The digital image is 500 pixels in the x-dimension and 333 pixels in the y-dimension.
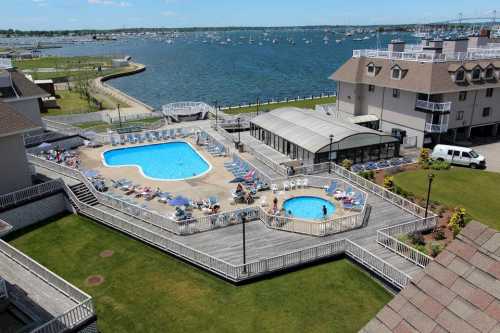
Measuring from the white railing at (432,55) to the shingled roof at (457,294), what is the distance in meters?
40.8

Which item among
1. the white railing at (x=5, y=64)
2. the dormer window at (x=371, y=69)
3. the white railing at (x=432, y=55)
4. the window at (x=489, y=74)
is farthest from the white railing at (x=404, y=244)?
the white railing at (x=5, y=64)

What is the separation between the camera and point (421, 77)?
139ft

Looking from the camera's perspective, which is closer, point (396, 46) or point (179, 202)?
point (179, 202)

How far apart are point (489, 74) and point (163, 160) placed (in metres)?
36.7

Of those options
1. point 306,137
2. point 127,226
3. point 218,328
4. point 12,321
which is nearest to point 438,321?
point 218,328

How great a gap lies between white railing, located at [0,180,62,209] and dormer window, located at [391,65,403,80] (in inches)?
1403

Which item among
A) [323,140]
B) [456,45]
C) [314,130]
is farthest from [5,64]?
[456,45]

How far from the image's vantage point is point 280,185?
32.9 m

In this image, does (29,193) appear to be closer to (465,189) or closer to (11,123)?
(11,123)

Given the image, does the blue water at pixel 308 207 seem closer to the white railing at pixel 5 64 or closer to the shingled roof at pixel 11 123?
the shingled roof at pixel 11 123

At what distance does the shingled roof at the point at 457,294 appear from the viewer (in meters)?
6.35

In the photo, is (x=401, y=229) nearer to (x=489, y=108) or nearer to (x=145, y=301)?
(x=145, y=301)

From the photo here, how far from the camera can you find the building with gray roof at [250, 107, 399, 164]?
36719 mm

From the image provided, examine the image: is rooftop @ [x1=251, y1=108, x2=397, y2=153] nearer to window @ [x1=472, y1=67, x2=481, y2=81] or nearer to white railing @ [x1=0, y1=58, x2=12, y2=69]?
window @ [x1=472, y1=67, x2=481, y2=81]
